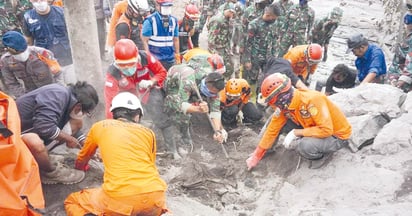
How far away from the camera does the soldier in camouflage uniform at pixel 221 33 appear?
6590mm

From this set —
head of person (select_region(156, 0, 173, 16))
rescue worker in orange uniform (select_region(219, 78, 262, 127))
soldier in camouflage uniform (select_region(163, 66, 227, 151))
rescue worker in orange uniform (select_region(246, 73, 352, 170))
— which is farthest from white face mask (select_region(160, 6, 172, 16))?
rescue worker in orange uniform (select_region(246, 73, 352, 170))

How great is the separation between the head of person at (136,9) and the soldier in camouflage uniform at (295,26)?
267 cm

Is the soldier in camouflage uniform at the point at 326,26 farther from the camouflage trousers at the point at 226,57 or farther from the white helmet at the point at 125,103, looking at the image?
the white helmet at the point at 125,103

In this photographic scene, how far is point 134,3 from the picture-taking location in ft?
17.5

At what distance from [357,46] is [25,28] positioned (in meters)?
4.76

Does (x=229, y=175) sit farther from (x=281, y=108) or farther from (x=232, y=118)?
(x=232, y=118)

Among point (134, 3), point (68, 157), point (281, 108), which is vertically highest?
point (134, 3)

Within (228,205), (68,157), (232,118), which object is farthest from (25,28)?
(228,205)

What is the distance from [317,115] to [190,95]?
72.1 inches

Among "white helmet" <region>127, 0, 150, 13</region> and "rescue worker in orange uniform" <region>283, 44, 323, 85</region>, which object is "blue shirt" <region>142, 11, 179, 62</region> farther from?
"rescue worker in orange uniform" <region>283, 44, 323, 85</region>

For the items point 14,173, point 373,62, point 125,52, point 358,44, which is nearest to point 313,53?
point 358,44

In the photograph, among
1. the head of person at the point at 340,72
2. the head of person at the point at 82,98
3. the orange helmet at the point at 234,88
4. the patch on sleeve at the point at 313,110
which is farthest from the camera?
the head of person at the point at 340,72

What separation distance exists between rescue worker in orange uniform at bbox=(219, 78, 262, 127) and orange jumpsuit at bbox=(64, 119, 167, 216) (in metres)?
2.44

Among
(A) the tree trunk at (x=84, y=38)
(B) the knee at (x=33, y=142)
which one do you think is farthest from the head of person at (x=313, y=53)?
(B) the knee at (x=33, y=142)
